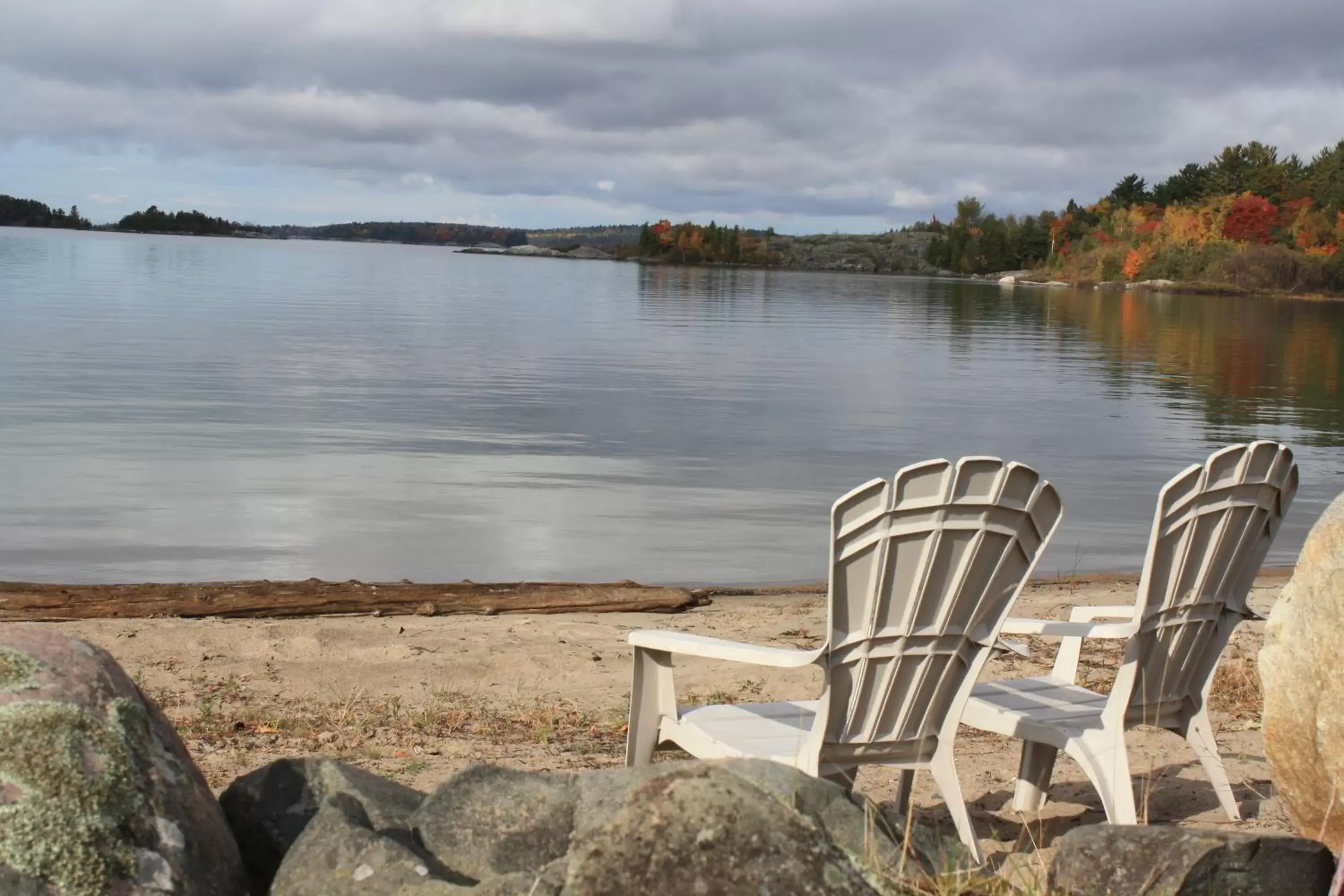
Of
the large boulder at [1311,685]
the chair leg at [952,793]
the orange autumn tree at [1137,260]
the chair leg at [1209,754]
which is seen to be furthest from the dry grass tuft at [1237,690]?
the orange autumn tree at [1137,260]

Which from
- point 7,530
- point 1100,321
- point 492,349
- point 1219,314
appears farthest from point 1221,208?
point 7,530

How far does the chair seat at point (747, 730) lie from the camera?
3836 millimetres

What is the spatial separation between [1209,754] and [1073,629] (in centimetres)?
67

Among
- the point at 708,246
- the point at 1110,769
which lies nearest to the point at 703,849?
the point at 1110,769

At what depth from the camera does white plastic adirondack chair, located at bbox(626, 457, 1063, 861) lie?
3684 millimetres

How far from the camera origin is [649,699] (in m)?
4.19

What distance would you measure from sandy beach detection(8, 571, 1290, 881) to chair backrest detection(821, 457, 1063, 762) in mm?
451

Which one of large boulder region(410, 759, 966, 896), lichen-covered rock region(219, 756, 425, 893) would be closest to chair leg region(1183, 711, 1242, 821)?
large boulder region(410, 759, 966, 896)

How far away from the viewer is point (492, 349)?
96.4 feet

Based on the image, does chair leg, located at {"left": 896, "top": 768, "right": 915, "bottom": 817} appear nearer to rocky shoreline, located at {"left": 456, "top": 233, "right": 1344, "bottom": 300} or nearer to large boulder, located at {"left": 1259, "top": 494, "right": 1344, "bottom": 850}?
large boulder, located at {"left": 1259, "top": 494, "right": 1344, "bottom": 850}

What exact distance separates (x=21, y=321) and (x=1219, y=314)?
43654mm

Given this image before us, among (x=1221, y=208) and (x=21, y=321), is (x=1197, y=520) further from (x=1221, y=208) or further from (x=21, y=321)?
(x=1221, y=208)

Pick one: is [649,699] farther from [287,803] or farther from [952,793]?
[287,803]

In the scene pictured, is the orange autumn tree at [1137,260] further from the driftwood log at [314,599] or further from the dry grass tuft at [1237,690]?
the dry grass tuft at [1237,690]
